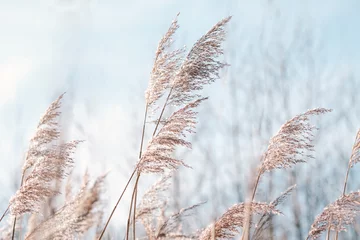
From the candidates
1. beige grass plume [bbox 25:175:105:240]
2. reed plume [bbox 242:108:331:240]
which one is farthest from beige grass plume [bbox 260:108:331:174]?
beige grass plume [bbox 25:175:105:240]

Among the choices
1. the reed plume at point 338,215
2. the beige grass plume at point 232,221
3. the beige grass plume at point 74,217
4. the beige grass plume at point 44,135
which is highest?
the beige grass plume at point 44,135

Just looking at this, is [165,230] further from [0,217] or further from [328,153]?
[328,153]

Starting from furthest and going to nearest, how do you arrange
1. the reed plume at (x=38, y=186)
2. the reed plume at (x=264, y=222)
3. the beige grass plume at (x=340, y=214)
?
the reed plume at (x=264, y=222) → the beige grass plume at (x=340, y=214) → the reed plume at (x=38, y=186)

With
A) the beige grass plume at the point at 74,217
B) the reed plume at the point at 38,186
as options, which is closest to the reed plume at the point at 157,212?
the reed plume at the point at 38,186

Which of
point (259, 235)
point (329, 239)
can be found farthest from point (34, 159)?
point (329, 239)

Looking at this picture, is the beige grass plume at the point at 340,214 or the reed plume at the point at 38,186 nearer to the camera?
the reed plume at the point at 38,186

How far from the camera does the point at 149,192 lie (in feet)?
12.7

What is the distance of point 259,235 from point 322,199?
14.7 meters

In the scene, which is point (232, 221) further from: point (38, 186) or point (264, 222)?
point (38, 186)

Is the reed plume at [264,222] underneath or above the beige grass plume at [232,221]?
above

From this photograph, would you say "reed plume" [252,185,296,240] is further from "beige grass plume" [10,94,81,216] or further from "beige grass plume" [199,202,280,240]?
"beige grass plume" [10,94,81,216]

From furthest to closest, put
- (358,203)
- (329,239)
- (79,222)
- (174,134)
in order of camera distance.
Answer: (329,239)
(358,203)
(174,134)
(79,222)

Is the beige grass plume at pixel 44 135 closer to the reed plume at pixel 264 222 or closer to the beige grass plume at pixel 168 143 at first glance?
the beige grass plume at pixel 168 143

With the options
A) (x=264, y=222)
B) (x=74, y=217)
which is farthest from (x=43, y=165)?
(x=264, y=222)
